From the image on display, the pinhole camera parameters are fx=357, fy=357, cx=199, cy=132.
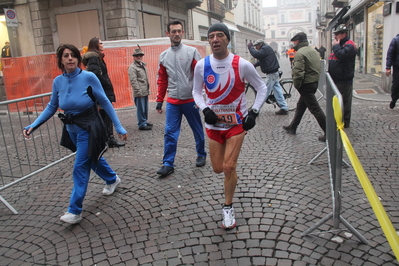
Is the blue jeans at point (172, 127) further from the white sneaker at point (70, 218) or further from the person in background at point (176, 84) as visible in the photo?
the white sneaker at point (70, 218)

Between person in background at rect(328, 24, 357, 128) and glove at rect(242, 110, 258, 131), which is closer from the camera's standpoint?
glove at rect(242, 110, 258, 131)

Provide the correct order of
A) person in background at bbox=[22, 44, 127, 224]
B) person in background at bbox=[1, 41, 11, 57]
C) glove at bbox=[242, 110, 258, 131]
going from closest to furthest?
glove at bbox=[242, 110, 258, 131] < person in background at bbox=[22, 44, 127, 224] < person in background at bbox=[1, 41, 11, 57]

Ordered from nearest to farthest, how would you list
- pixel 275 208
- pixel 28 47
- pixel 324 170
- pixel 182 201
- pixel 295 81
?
pixel 275 208 → pixel 182 201 → pixel 324 170 → pixel 295 81 → pixel 28 47

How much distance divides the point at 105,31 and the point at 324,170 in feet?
37.6

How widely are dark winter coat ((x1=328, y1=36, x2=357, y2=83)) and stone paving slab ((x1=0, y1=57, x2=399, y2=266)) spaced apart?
4.90 ft

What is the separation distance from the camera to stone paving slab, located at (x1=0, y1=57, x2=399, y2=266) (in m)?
2.90

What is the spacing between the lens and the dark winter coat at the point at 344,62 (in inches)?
264

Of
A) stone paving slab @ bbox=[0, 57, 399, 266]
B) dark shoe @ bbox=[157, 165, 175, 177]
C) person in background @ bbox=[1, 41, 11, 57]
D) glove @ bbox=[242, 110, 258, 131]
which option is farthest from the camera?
person in background @ bbox=[1, 41, 11, 57]

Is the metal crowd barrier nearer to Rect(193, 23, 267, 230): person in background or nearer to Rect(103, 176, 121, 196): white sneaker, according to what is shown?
Rect(103, 176, 121, 196): white sneaker

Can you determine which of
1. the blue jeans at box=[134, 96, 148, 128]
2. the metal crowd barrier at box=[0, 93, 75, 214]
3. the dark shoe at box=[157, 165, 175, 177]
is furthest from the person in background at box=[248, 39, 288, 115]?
Answer: the metal crowd barrier at box=[0, 93, 75, 214]

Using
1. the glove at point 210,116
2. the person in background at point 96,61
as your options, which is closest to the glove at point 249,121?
the glove at point 210,116

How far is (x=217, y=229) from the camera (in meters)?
3.28

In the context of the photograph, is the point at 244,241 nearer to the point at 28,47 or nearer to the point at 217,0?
the point at 28,47

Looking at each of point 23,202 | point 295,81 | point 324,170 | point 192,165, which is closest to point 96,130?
point 23,202
